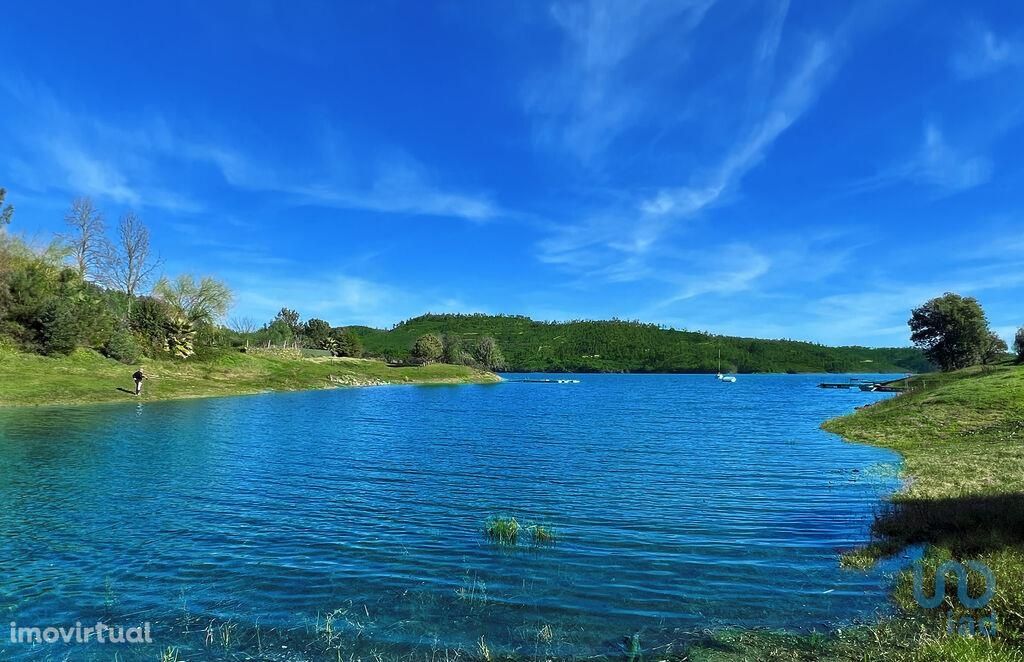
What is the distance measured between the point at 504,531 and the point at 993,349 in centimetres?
14560

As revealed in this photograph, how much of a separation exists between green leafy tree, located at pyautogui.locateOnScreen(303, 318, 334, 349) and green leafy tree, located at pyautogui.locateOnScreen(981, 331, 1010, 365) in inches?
6786

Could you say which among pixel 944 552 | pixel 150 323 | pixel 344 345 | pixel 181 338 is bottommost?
pixel 944 552

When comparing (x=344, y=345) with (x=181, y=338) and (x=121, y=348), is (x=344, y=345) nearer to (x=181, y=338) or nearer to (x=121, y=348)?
(x=181, y=338)

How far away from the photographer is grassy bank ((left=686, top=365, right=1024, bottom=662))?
836cm

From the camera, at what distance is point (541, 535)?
51.7 feet

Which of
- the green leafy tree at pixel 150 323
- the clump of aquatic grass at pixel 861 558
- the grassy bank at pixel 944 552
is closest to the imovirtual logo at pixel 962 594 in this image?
the grassy bank at pixel 944 552

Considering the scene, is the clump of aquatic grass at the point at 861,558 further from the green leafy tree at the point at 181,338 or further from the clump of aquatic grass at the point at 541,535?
the green leafy tree at the point at 181,338

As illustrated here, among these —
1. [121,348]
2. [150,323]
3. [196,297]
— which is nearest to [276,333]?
[196,297]

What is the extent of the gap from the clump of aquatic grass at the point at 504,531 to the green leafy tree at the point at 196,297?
94.9m

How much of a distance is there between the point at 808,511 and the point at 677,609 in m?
10.2

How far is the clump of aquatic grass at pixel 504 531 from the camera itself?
15414mm

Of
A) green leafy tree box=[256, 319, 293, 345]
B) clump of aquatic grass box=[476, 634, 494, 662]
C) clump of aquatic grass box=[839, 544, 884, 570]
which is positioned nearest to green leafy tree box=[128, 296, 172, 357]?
green leafy tree box=[256, 319, 293, 345]

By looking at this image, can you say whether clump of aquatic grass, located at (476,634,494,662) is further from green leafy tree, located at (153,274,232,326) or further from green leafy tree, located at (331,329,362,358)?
green leafy tree, located at (331,329,362,358)

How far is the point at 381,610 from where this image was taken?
35.8 ft
